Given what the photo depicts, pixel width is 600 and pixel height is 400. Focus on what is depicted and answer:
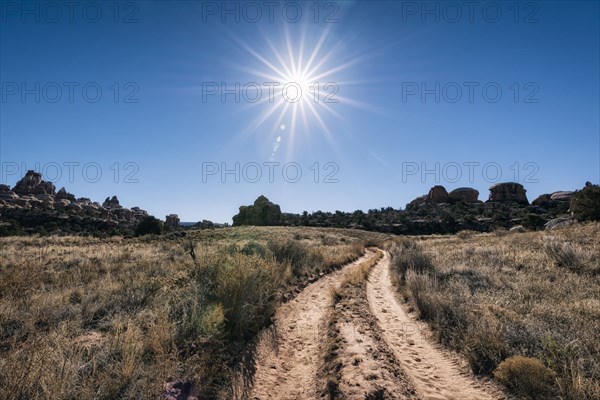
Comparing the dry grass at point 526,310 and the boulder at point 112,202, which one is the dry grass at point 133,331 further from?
the boulder at point 112,202

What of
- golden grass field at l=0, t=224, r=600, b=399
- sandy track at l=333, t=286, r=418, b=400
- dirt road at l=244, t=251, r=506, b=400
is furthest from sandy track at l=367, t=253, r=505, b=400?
golden grass field at l=0, t=224, r=600, b=399

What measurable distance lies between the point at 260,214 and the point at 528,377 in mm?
77232

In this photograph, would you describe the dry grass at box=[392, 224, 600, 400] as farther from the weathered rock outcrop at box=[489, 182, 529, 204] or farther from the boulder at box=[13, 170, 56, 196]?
the boulder at box=[13, 170, 56, 196]

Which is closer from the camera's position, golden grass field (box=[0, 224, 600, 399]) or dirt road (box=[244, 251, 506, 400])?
golden grass field (box=[0, 224, 600, 399])

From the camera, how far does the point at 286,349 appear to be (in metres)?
6.62

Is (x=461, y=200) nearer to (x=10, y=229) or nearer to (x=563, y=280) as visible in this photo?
(x=563, y=280)

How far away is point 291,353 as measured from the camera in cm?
643

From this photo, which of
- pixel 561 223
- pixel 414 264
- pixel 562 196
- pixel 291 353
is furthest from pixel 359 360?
pixel 562 196

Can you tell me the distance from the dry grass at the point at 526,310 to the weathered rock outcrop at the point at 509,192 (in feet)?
→ 308

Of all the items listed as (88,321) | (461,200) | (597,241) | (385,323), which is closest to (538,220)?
(597,241)

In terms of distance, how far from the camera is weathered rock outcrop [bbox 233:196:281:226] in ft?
257

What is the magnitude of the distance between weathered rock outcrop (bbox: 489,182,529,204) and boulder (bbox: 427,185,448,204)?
14.3 meters

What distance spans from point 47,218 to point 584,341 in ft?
280

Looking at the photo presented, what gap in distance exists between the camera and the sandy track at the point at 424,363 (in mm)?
4730
